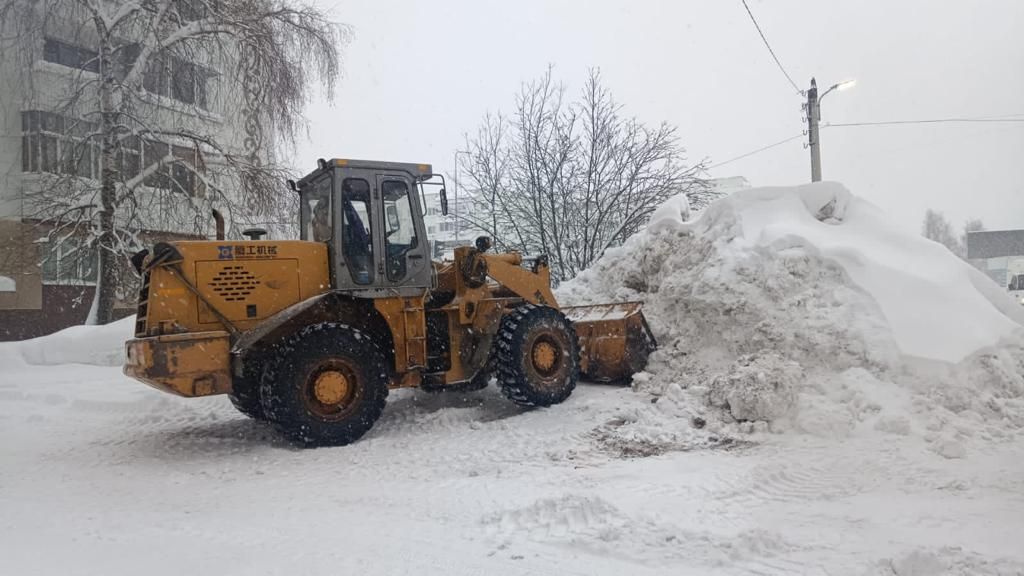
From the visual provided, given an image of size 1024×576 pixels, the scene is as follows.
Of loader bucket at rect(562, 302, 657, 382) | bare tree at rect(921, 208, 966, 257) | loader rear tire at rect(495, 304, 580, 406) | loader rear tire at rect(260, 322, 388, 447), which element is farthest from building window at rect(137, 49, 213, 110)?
bare tree at rect(921, 208, 966, 257)

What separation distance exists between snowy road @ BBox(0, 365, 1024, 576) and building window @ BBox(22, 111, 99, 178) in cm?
769

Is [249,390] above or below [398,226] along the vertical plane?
below

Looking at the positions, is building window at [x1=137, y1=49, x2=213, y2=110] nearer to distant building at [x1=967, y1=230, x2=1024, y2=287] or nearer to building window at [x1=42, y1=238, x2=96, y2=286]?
building window at [x1=42, y1=238, x2=96, y2=286]

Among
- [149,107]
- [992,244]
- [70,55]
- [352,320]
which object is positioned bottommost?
[352,320]

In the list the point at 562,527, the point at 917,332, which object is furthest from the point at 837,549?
the point at 917,332

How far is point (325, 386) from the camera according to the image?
6828mm

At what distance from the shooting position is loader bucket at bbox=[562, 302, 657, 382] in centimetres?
873

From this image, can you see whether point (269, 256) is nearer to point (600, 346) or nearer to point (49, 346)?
point (600, 346)

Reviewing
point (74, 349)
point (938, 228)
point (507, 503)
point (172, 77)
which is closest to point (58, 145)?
point (172, 77)

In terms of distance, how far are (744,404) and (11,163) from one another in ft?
49.5

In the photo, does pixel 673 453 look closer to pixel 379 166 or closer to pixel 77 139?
pixel 379 166

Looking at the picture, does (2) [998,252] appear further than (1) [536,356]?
Yes

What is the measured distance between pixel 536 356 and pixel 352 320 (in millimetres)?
2075

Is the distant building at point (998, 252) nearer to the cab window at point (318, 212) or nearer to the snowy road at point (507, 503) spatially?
the snowy road at point (507, 503)
